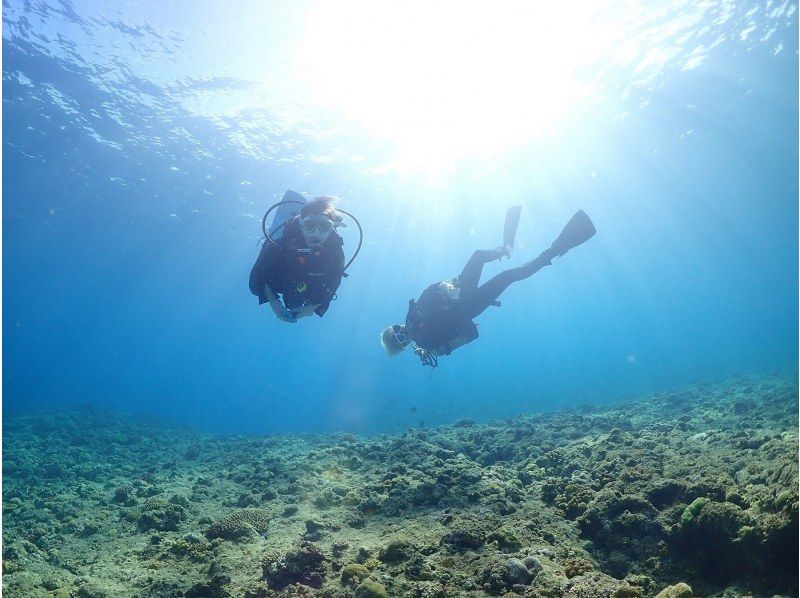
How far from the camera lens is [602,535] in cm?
503

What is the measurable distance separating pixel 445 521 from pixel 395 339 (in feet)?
17.1

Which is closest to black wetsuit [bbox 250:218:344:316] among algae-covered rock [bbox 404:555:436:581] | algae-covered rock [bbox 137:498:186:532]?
algae-covered rock [bbox 137:498:186:532]

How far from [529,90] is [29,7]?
73.2 feet

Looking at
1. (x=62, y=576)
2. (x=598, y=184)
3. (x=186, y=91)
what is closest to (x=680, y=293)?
(x=598, y=184)

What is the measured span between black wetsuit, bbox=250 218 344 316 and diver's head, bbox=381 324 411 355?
9.62 feet

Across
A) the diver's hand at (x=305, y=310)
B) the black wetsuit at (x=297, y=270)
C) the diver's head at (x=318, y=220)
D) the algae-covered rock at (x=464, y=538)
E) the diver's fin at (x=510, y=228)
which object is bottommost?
the algae-covered rock at (x=464, y=538)

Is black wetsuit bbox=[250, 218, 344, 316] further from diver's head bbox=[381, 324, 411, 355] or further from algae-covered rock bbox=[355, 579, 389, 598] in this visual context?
algae-covered rock bbox=[355, 579, 389, 598]

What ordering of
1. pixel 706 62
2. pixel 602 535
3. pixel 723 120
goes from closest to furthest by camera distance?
pixel 602 535 → pixel 706 62 → pixel 723 120

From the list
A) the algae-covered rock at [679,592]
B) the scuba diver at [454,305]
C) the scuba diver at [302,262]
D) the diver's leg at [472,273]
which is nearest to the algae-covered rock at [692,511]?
the algae-covered rock at [679,592]

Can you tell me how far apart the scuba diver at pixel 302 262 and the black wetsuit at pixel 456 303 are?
10.1 feet

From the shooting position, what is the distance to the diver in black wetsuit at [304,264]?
6953 mm

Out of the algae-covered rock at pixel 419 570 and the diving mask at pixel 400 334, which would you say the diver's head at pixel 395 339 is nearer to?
the diving mask at pixel 400 334

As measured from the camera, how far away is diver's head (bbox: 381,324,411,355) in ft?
33.2

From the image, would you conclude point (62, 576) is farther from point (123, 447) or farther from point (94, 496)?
point (123, 447)
